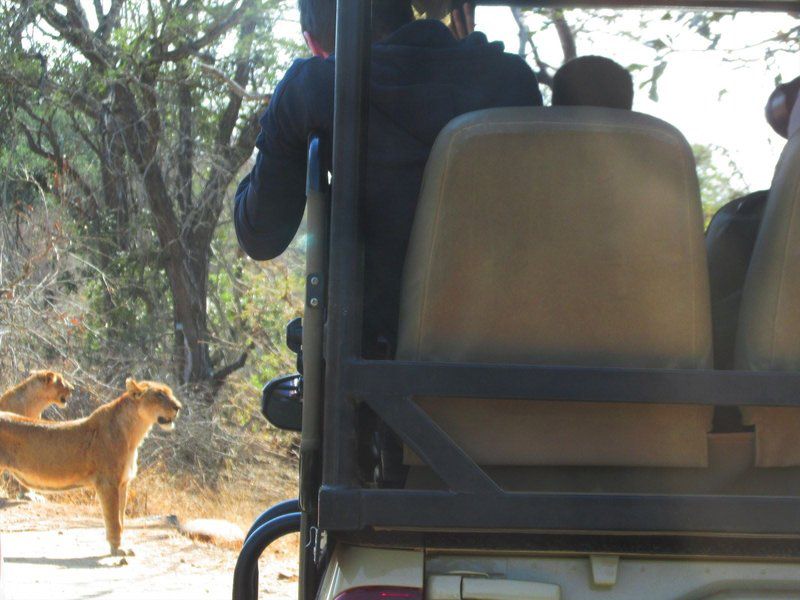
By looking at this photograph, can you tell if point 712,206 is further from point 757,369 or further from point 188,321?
point 188,321

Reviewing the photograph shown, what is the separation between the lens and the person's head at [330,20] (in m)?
2.15

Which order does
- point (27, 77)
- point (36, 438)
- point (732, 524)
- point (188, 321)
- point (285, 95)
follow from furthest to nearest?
point (188, 321)
point (27, 77)
point (36, 438)
point (285, 95)
point (732, 524)

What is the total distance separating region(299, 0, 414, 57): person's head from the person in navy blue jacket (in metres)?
0.20

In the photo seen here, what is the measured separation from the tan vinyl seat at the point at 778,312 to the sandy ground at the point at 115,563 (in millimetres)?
3712

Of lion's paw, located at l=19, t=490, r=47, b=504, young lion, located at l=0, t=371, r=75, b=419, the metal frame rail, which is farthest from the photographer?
lion's paw, located at l=19, t=490, r=47, b=504

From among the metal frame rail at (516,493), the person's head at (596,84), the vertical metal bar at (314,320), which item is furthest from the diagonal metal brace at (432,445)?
the person's head at (596,84)

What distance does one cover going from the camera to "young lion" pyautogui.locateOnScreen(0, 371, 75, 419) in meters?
7.36

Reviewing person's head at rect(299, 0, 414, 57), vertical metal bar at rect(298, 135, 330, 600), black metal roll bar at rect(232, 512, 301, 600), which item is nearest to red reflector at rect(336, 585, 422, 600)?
vertical metal bar at rect(298, 135, 330, 600)

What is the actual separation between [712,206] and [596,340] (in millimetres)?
5041

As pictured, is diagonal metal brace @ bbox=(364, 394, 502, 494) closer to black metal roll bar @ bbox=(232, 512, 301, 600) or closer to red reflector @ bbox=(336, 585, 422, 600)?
red reflector @ bbox=(336, 585, 422, 600)

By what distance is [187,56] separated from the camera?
32.1 ft

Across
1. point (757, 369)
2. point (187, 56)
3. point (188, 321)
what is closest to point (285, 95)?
point (757, 369)

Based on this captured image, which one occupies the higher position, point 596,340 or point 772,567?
point 596,340

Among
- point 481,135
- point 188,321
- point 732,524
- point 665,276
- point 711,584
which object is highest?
point 481,135
